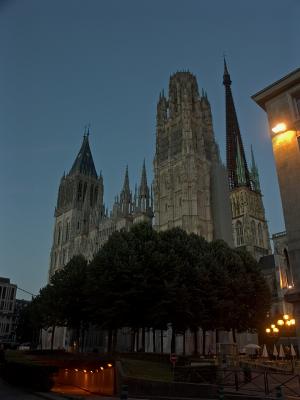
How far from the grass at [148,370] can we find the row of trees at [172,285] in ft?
18.7

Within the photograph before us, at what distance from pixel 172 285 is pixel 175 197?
34213 millimetres

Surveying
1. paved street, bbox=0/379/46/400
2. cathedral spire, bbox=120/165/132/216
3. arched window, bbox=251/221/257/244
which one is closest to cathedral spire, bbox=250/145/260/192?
arched window, bbox=251/221/257/244

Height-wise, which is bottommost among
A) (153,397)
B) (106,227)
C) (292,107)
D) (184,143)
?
(153,397)

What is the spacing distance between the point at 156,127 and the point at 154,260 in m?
47.7

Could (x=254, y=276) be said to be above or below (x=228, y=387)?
above

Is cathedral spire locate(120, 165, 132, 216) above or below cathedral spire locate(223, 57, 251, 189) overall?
below

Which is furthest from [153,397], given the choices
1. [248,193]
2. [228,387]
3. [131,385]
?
[248,193]

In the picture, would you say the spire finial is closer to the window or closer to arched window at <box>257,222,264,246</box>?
arched window at <box>257,222,264,246</box>

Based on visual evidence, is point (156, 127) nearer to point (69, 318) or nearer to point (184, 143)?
point (184, 143)

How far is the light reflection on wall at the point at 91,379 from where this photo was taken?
74.0 ft

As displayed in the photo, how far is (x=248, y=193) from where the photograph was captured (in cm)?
9619

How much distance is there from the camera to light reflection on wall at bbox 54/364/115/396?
74.0ft

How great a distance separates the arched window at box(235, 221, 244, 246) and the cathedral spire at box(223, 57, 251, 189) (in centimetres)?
1492

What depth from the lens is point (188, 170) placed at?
61438 mm
